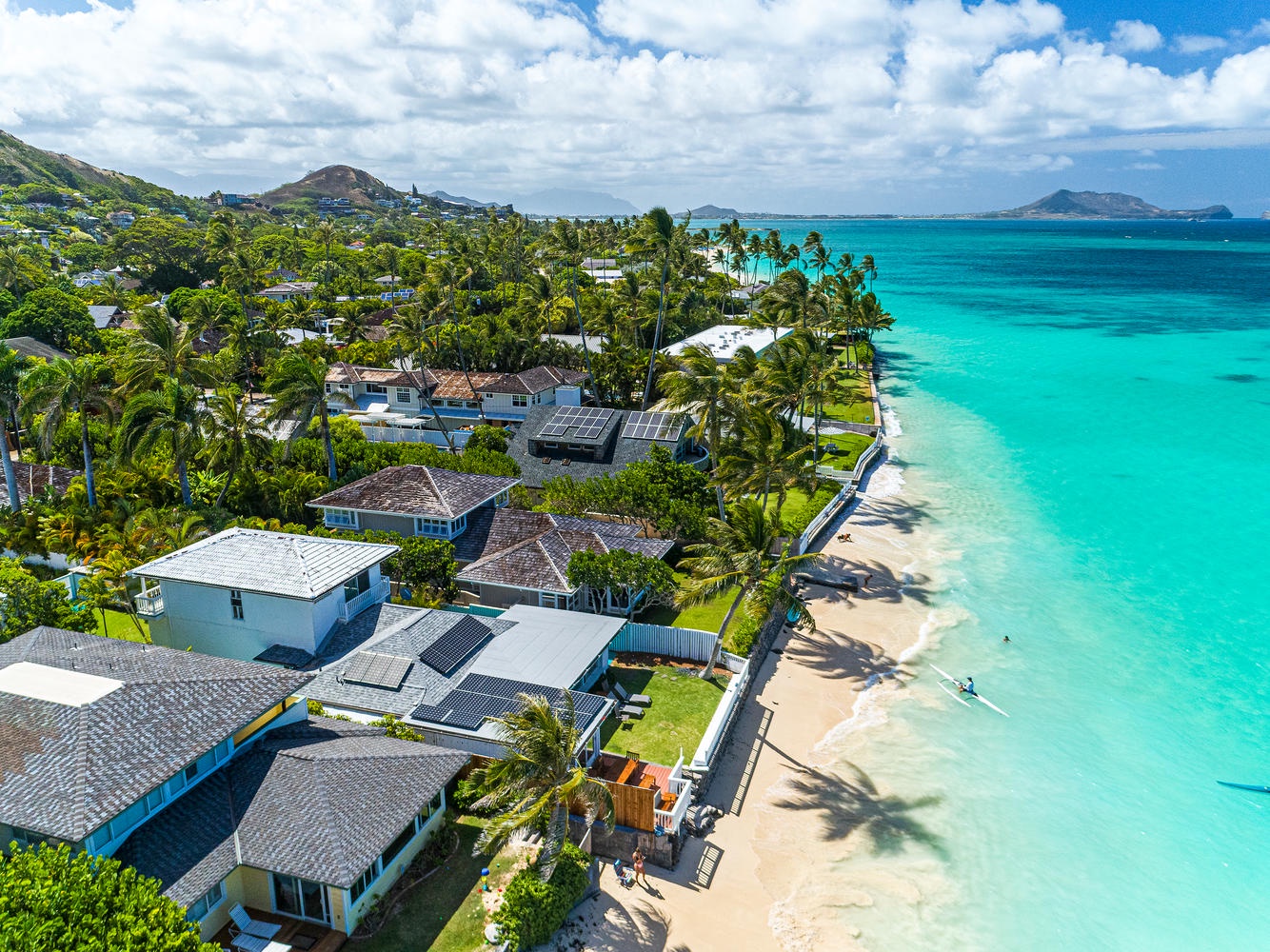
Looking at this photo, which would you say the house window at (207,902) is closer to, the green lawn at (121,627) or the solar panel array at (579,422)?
the green lawn at (121,627)

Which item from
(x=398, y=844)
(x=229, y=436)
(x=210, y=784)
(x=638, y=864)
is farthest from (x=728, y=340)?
(x=210, y=784)

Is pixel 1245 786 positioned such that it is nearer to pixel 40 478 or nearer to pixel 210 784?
pixel 210 784

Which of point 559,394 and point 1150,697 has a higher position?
point 559,394

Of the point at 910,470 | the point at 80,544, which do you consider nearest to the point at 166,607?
the point at 80,544

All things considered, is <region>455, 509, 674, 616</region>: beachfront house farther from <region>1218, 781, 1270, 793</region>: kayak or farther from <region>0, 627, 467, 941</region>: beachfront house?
<region>1218, 781, 1270, 793</region>: kayak

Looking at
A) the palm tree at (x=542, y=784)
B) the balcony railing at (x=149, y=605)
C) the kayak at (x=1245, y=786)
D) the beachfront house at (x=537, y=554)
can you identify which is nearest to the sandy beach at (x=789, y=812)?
the palm tree at (x=542, y=784)

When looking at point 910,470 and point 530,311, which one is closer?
point 910,470

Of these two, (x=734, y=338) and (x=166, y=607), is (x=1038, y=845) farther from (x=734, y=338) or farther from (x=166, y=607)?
(x=734, y=338)
